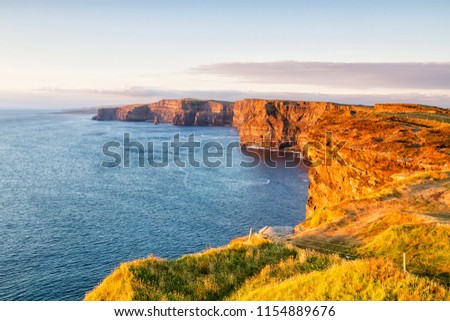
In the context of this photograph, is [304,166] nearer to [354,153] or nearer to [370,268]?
[354,153]

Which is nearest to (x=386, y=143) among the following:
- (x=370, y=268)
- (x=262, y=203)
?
(x=262, y=203)

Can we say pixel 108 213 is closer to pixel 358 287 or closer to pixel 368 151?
pixel 368 151

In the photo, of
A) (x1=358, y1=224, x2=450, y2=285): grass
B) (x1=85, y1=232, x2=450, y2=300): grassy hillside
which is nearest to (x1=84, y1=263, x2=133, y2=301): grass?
(x1=85, y1=232, x2=450, y2=300): grassy hillside

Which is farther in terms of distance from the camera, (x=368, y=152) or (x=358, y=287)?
(x=368, y=152)

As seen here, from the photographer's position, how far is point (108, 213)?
69125 millimetres

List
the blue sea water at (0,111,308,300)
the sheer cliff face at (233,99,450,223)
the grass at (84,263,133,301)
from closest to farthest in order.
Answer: the grass at (84,263,133,301)
the blue sea water at (0,111,308,300)
the sheer cliff face at (233,99,450,223)

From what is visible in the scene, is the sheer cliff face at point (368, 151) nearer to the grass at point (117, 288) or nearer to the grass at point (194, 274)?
the grass at point (194, 274)

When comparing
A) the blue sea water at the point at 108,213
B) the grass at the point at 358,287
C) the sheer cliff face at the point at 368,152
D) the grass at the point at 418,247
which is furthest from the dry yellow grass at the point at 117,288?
the blue sea water at the point at 108,213

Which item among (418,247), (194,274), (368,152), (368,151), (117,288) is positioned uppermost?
(368,151)

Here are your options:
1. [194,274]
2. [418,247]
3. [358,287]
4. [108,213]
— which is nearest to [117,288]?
[194,274]

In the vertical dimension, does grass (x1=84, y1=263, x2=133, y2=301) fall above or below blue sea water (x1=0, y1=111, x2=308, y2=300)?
above

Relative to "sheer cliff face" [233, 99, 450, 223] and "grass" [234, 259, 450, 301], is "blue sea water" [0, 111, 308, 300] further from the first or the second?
"grass" [234, 259, 450, 301]

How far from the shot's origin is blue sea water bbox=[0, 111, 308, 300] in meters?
47.8

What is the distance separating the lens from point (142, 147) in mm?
162250
